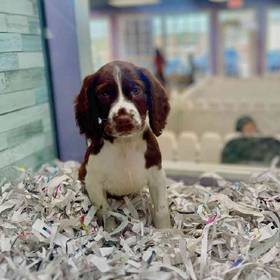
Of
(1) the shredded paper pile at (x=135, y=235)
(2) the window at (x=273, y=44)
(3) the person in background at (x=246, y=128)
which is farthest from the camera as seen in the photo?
(2) the window at (x=273, y=44)

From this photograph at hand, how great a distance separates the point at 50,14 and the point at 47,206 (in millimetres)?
541

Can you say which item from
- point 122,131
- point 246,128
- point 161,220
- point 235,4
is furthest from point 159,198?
point 235,4

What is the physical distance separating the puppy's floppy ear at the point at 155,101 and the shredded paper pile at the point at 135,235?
164mm

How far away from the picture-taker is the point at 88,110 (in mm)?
738

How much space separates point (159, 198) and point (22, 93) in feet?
1.43

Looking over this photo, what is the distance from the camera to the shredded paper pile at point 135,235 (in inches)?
26.0

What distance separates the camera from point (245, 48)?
20.6 feet

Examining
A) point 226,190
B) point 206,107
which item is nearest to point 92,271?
point 226,190

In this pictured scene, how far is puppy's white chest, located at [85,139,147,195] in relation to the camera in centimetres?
78

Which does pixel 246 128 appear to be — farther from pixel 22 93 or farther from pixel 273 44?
pixel 273 44

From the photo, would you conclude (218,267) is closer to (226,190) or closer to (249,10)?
(226,190)

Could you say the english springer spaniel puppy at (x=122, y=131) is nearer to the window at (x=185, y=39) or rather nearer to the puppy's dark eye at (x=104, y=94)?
the puppy's dark eye at (x=104, y=94)

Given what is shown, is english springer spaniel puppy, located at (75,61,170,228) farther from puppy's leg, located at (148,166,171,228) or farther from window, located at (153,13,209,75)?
window, located at (153,13,209,75)

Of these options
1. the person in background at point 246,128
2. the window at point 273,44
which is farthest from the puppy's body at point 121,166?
the window at point 273,44
